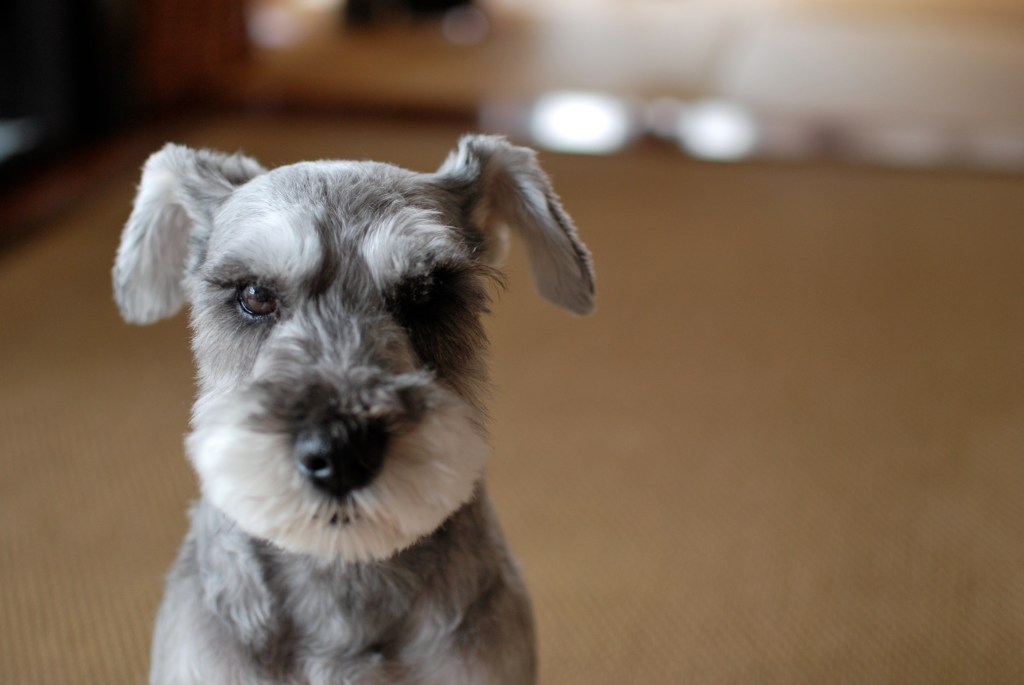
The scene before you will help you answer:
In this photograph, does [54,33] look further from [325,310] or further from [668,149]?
[325,310]

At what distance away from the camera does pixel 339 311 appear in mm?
1147

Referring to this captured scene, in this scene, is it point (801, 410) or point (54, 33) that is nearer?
point (801, 410)

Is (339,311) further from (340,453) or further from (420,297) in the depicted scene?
(340,453)

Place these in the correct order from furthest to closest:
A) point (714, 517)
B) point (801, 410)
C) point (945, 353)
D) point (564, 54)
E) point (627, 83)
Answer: point (564, 54)
point (627, 83)
point (945, 353)
point (801, 410)
point (714, 517)

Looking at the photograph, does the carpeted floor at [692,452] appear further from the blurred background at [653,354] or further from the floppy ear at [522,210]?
the floppy ear at [522,210]

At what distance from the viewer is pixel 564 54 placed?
228 inches

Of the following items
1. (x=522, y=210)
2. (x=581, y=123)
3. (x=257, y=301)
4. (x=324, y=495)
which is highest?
(x=581, y=123)

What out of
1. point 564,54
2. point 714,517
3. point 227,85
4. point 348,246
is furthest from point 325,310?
point 564,54

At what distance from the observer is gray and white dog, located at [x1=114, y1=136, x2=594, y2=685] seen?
3.31ft

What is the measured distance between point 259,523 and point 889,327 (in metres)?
2.33

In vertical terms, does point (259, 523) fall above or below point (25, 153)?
below

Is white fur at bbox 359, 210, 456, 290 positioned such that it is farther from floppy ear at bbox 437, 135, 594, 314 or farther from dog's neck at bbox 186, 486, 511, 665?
dog's neck at bbox 186, 486, 511, 665

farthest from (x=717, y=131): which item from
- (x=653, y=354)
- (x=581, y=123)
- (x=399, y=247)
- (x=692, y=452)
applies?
(x=399, y=247)

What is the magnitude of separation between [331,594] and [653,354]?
5.50ft
